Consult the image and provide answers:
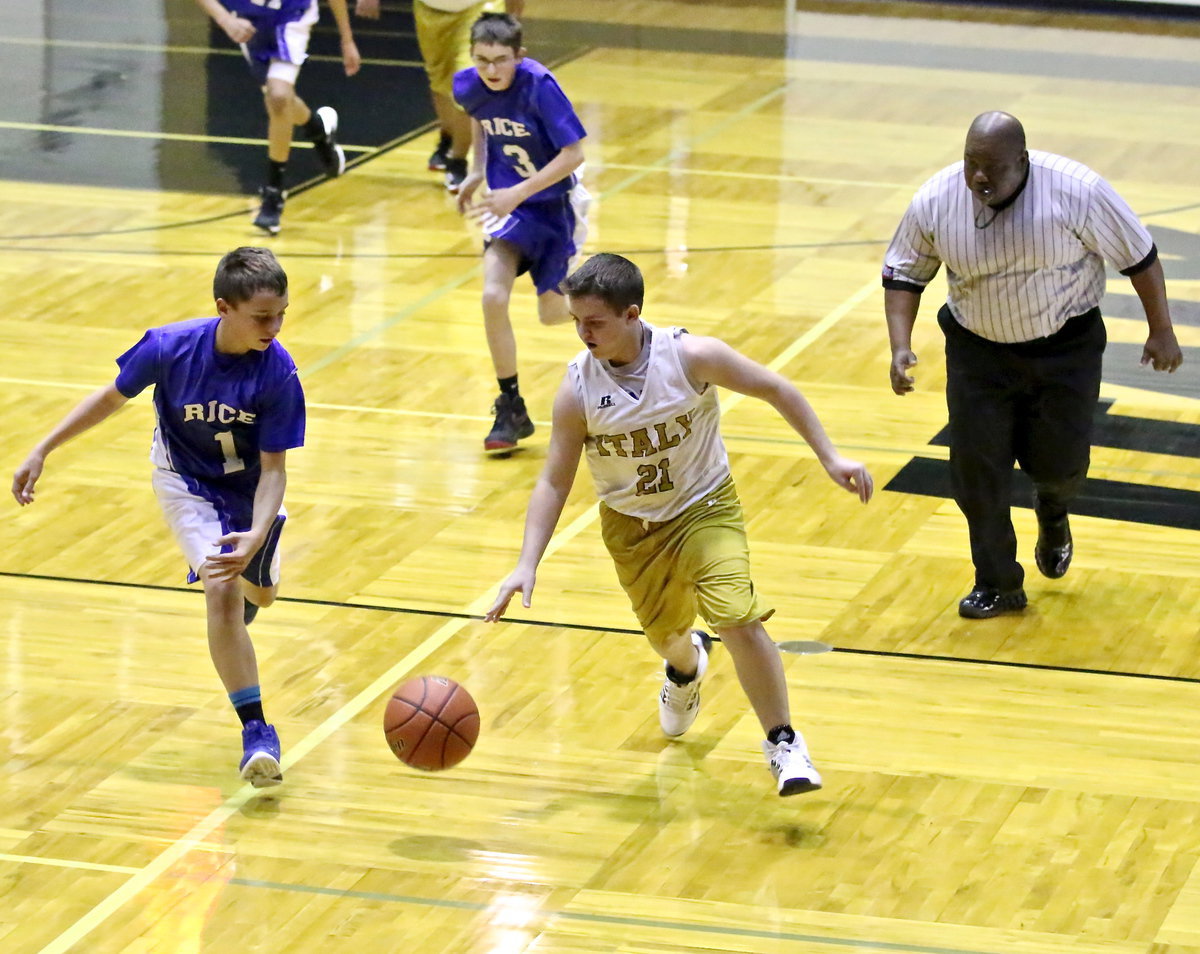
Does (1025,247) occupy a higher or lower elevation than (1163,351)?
higher

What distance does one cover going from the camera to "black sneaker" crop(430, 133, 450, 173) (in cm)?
1321

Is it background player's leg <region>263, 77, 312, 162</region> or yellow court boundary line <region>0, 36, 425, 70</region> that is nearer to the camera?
background player's leg <region>263, 77, 312, 162</region>

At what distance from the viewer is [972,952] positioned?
4816mm

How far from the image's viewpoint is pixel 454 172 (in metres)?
12.8

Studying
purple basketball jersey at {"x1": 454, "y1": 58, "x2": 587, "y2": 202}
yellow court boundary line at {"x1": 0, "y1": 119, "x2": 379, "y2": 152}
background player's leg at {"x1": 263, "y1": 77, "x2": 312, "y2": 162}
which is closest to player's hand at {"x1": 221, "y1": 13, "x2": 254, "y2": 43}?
background player's leg at {"x1": 263, "y1": 77, "x2": 312, "y2": 162}

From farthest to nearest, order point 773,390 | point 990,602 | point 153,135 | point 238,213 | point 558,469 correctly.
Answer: point 153,135 < point 238,213 < point 990,602 < point 558,469 < point 773,390

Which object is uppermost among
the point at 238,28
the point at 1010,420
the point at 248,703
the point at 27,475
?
the point at 238,28

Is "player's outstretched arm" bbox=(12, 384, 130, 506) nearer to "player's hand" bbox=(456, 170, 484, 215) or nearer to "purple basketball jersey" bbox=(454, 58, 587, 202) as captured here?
"player's hand" bbox=(456, 170, 484, 215)

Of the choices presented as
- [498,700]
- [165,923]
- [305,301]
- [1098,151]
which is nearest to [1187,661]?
[498,700]

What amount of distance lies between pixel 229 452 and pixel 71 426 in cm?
42

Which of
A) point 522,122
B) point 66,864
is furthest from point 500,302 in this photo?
point 66,864

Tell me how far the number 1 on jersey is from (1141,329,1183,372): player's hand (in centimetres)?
288

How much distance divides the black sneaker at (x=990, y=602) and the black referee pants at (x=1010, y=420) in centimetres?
3

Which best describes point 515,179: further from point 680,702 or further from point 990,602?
point 680,702
